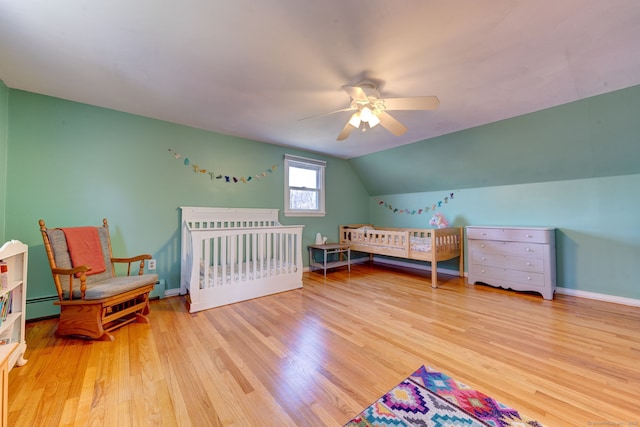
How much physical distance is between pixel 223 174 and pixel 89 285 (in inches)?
76.3

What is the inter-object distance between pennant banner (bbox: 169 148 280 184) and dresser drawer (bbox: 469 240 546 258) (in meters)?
3.31

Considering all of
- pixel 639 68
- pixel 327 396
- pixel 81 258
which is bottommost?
pixel 327 396

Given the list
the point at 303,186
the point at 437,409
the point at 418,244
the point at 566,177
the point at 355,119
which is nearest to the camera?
the point at 437,409

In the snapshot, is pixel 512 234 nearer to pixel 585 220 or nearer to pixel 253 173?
pixel 585 220

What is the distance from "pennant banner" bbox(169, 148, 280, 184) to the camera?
3.17 m

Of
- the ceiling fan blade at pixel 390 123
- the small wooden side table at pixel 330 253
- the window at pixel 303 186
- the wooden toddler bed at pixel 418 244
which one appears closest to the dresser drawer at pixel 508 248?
the wooden toddler bed at pixel 418 244

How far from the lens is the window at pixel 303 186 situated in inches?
163

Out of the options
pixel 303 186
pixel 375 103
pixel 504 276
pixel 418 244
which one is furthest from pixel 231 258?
pixel 504 276

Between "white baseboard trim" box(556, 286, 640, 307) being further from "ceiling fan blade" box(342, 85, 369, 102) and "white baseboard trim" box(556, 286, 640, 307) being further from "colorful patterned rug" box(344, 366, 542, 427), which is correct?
"ceiling fan blade" box(342, 85, 369, 102)

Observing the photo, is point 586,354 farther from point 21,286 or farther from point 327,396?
point 21,286

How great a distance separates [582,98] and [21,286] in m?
5.15

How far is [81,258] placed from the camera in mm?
2195

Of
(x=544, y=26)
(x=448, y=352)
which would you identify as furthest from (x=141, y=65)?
(x=448, y=352)

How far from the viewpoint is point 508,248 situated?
317 centimetres
